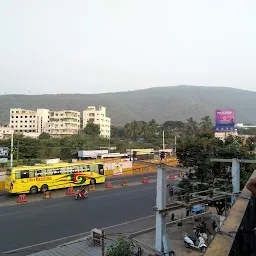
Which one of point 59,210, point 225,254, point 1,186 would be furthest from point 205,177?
point 1,186

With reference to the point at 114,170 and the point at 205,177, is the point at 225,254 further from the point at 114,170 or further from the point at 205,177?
the point at 114,170

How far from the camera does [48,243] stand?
12.7 meters

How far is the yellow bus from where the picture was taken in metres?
22.5

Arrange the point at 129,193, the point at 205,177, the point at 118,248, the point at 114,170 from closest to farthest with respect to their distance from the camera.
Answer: the point at 118,248, the point at 205,177, the point at 129,193, the point at 114,170

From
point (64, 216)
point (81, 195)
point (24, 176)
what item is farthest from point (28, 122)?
point (64, 216)

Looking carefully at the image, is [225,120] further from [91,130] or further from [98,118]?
[98,118]

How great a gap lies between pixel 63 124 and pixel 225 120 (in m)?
78.5

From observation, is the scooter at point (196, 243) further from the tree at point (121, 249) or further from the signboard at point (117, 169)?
the signboard at point (117, 169)

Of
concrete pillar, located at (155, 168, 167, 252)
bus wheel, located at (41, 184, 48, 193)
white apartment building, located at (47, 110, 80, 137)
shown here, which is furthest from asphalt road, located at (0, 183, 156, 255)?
white apartment building, located at (47, 110, 80, 137)

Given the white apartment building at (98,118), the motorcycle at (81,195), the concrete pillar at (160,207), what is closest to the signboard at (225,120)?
the motorcycle at (81,195)

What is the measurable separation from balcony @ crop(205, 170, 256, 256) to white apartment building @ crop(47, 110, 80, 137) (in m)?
99.6

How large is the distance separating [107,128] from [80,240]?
355 feet

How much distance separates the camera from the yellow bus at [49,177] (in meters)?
22.5

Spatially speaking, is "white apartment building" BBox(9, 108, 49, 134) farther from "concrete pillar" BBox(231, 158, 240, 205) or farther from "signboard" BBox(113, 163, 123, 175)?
"concrete pillar" BBox(231, 158, 240, 205)
